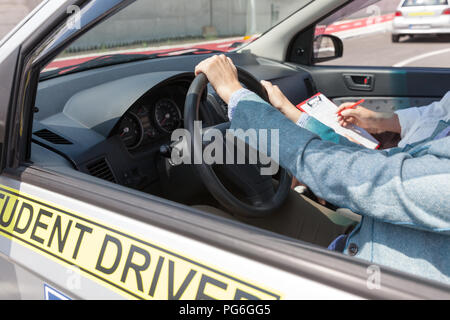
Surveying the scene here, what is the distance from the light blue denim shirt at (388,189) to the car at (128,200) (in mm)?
72

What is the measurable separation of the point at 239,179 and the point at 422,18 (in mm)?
9792

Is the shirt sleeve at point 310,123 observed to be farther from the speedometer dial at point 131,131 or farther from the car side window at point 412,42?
the car side window at point 412,42

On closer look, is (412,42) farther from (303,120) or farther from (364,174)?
(364,174)

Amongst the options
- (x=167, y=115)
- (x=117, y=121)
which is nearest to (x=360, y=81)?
(x=167, y=115)

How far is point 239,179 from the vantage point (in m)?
1.65

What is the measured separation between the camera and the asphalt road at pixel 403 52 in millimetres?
8466

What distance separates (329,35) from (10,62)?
8.64ft

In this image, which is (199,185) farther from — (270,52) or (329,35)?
(329,35)

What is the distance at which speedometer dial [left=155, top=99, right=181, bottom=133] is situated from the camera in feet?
6.74

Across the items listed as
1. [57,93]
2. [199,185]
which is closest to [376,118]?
[199,185]

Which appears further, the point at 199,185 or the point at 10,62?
the point at 199,185

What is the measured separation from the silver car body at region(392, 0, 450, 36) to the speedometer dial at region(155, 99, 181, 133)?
8655 mm
